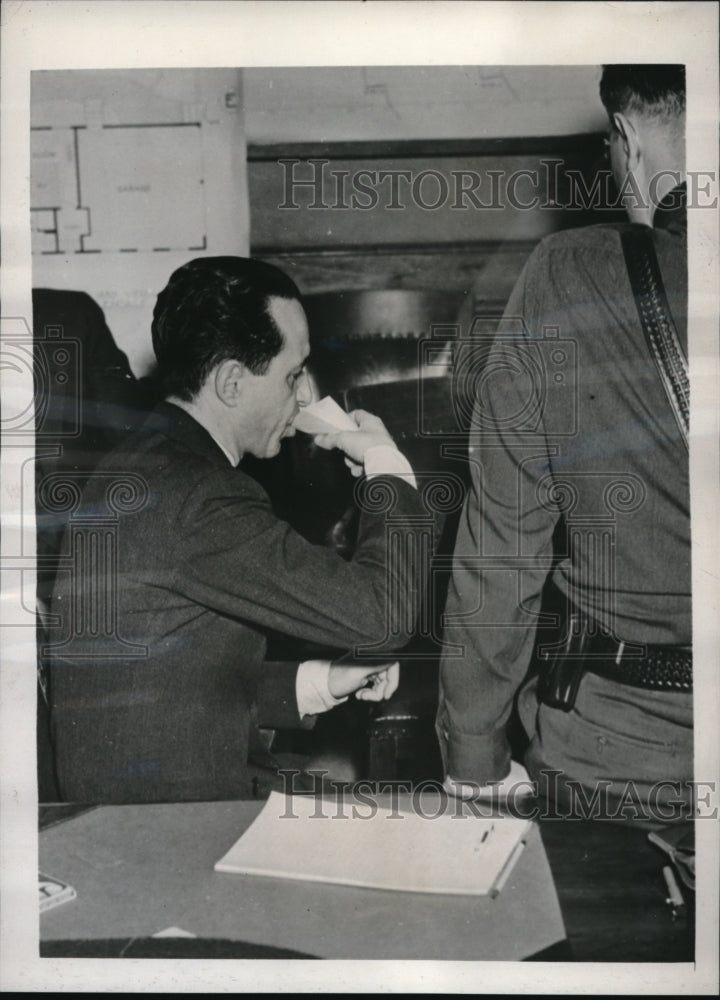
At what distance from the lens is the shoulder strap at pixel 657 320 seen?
1.43m

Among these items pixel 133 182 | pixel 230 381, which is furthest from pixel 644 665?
pixel 133 182

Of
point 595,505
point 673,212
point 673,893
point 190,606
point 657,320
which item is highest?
point 673,212

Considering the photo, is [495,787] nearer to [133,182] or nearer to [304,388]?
[304,388]

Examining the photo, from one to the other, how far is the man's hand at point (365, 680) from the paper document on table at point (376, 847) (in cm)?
17

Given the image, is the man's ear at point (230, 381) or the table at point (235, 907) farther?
the man's ear at point (230, 381)

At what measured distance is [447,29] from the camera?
1430mm

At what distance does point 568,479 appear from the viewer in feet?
4.72

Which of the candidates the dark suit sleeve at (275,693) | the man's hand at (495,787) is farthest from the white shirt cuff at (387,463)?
the man's hand at (495,787)

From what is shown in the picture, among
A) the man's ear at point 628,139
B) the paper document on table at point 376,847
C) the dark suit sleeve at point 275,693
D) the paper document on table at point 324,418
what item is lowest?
the paper document on table at point 376,847

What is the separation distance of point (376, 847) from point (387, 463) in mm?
602

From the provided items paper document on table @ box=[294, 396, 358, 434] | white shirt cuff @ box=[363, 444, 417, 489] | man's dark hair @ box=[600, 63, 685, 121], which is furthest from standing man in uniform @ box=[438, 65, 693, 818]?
paper document on table @ box=[294, 396, 358, 434]

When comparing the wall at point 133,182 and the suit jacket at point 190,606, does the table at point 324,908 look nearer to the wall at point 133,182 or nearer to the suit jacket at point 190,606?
the suit jacket at point 190,606

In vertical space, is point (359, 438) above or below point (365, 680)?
above

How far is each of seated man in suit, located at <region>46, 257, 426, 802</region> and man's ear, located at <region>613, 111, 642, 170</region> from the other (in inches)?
22.7
